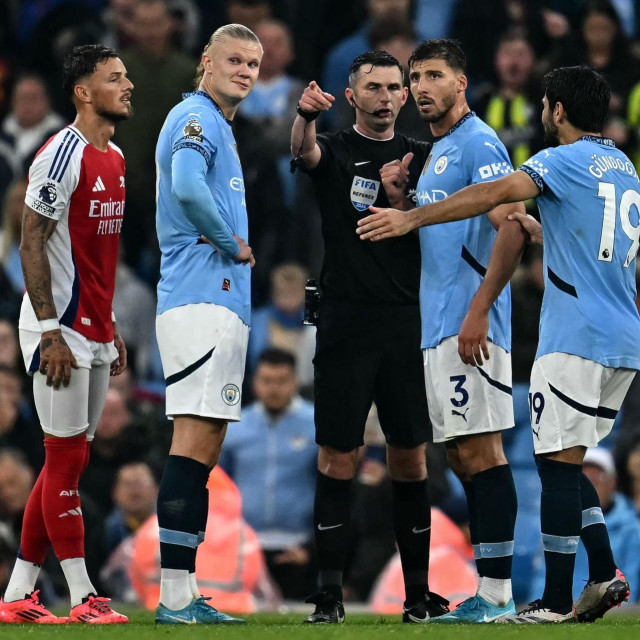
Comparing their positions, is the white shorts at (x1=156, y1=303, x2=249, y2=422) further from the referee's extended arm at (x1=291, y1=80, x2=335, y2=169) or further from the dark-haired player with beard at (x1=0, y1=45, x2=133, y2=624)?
the referee's extended arm at (x1=291, y1=80, x2=335, y2=169)

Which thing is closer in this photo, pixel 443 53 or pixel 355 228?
pixel 443 53

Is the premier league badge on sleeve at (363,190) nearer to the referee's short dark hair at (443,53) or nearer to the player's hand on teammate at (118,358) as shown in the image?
the referee's short dark hair at (443,53)

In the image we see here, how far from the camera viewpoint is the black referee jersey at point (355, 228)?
776 cm

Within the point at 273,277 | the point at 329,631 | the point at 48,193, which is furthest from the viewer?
the point at 273,277

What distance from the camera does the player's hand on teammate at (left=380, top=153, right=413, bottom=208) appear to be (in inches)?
304

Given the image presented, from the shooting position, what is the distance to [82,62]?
7617mm

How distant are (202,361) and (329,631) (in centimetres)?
142

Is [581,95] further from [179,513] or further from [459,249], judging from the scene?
[179,513]

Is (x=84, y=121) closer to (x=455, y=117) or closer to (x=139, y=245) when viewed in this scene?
(x=455, y=117)

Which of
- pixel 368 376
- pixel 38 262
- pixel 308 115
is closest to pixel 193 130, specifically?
pixel 308 115

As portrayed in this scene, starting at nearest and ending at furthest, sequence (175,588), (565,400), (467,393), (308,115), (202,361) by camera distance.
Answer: (565,400)
(175,588)
(202,361)
(467,393)
(308,115)

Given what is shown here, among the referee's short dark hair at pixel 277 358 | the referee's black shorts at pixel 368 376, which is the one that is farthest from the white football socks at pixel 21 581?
the referee's short dark hair at pixel 277 358

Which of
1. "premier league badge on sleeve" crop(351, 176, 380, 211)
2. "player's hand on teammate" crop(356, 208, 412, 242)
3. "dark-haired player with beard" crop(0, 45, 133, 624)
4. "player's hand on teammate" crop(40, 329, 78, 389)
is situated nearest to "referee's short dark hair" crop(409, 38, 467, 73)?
"premier league badge on sleeve" crop(351, 176, 380, 211)

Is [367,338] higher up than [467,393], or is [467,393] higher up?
[367,338]
